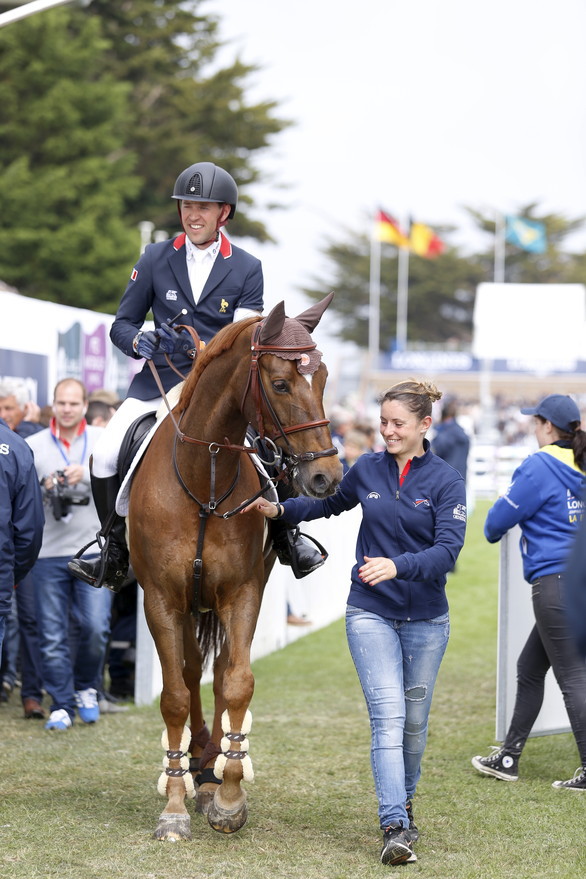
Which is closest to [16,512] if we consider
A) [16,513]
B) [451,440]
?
[16,513]

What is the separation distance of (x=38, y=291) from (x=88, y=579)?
3272 centimetres

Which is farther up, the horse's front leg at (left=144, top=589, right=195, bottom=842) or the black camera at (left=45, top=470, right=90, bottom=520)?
the black camera at (left=45, top=470, right=90, bottom=520)

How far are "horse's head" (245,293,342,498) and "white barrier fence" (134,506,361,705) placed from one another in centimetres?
371

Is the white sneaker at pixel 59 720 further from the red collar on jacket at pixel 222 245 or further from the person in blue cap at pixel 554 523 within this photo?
the red collar on jacket at pixel 222 245

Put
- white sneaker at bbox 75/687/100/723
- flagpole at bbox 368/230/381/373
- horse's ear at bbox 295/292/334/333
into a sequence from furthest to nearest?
flagpole at bbox 368/230/381/373
white sneaker at bbox 75/687/100/723
horse's ear at bbox 295/292/334/333

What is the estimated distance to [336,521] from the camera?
509 inches

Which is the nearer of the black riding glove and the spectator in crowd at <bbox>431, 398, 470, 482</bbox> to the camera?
the black riding glove

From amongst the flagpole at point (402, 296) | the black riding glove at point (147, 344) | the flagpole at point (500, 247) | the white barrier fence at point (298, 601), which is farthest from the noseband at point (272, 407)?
the flagpole at point (402, 296)

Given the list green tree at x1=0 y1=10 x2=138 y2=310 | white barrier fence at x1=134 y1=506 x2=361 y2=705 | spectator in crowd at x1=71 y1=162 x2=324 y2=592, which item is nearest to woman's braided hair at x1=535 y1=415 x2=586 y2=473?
spectator in crowd at x1=71 y1=162 x2=324 y2=592

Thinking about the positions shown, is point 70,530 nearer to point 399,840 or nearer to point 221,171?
point 221,171

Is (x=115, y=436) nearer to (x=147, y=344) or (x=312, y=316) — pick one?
(x=147, y=344)

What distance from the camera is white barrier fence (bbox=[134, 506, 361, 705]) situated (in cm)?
878

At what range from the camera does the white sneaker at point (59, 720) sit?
7.94 meters

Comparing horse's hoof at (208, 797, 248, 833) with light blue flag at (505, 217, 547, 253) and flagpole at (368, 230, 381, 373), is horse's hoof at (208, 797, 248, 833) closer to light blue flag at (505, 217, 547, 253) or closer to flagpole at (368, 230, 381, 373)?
light blue flag at (505, 217, 547, 253)
